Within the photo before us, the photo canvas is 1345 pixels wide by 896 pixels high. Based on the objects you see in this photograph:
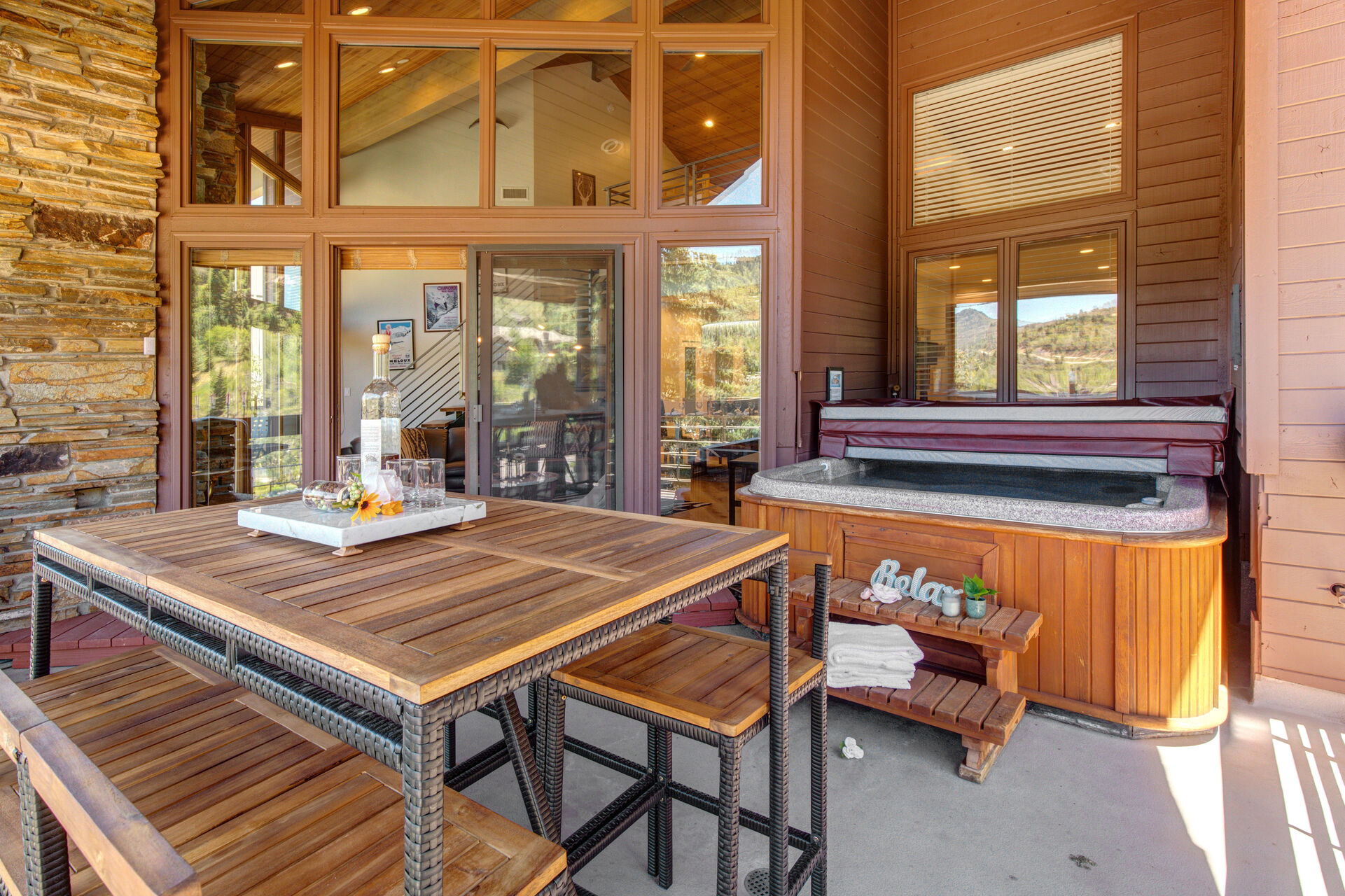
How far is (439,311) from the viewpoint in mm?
9086

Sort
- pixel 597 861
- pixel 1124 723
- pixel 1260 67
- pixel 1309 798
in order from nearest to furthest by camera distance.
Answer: pixel 597 861 → pixel 1309 798 → pixel 1124 723 → pixel 1260 67

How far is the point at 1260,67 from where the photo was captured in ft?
8.47

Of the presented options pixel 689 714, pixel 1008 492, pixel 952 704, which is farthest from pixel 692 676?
pixel 1008 492

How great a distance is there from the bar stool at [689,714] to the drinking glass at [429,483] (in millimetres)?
515

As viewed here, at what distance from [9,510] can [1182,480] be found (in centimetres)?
532

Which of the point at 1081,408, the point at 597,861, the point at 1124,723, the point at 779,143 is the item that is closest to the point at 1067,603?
the point at 1124,723

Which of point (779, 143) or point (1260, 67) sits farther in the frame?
point (779, 143)

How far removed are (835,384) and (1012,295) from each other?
4.99 ft

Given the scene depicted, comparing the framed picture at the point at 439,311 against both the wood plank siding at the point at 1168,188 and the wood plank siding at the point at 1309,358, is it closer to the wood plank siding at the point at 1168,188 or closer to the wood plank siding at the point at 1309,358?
the wood plank siding at the point at 1168,188

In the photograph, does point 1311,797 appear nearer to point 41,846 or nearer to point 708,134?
point 41,846

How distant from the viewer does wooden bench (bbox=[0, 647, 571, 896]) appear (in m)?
0.66

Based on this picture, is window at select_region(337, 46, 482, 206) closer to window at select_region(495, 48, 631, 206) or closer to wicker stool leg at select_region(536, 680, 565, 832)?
window at select_region(495, 48, 631, 206)

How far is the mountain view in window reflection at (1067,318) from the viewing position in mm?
4570

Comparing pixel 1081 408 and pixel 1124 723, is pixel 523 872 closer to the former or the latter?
pixel 1124 723
